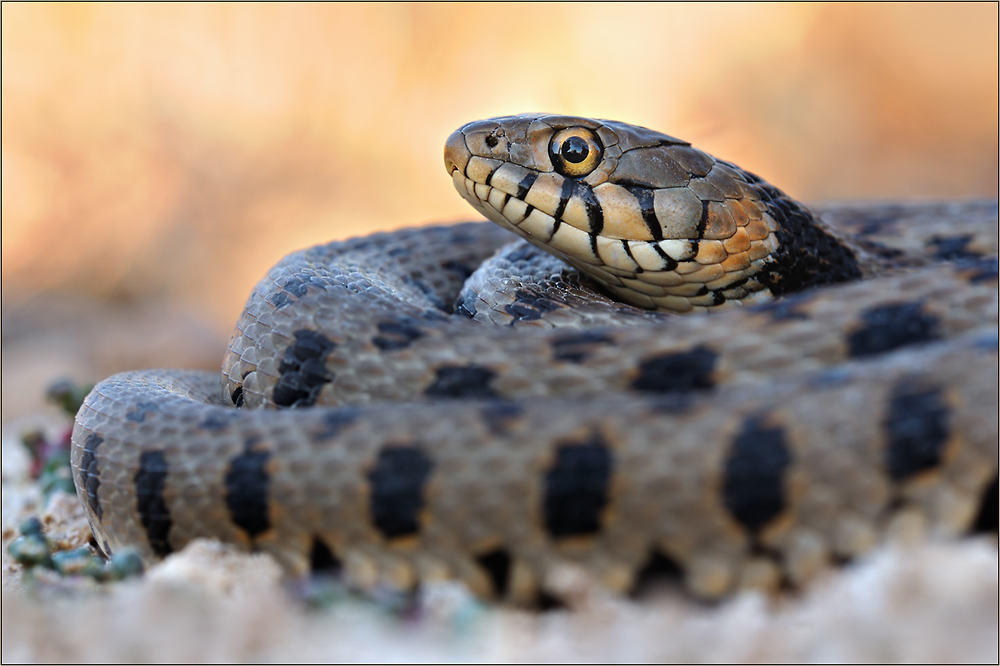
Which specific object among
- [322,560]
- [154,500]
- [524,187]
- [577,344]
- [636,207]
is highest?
[524,187]

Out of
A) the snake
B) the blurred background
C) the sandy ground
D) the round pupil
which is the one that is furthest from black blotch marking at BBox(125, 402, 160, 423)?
the blurred background

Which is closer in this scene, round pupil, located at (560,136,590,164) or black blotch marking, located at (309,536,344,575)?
black blotch marking, located at (309,536,344,575)

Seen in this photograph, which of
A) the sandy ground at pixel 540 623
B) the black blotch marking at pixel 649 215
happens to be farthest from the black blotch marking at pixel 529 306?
the sandy ground at pixel 540 623

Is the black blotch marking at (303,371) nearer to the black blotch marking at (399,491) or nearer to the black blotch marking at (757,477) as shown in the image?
the black blotch marking at (399,491)

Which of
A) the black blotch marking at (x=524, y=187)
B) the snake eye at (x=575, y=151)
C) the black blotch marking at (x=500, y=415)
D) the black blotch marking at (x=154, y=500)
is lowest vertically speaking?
the black blotch marking at (x=154, y=500)

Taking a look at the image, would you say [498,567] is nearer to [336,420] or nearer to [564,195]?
[336,420]

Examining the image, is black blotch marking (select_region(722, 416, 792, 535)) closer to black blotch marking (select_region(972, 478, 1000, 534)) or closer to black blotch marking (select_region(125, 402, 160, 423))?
black blotch marking (select_region(972, 478, 1000, 534))

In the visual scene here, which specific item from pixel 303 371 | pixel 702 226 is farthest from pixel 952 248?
pixel 303 371
